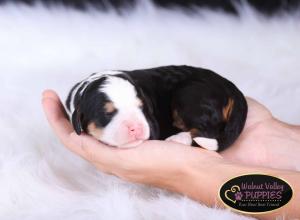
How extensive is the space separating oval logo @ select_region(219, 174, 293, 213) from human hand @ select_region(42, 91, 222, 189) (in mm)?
102

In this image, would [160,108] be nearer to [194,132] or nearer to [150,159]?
[194,132]

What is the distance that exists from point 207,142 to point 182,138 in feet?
0.25

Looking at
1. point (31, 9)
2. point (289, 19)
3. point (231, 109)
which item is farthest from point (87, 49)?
point (231, 109)

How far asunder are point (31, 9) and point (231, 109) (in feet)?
4.84

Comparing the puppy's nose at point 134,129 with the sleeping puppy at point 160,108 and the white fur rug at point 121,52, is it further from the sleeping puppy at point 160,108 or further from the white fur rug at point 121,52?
the white fur rug at point 121,52

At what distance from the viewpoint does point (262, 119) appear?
2.29 metres

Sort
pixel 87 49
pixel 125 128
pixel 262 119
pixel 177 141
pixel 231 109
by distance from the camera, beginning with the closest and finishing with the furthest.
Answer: pixel 125 128, pixel 177 141, pixel 231 109, pixel 262 119, pixel 87 49

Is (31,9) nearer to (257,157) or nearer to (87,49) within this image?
(87,49)

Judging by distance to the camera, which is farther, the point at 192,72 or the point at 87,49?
the point at 87,49

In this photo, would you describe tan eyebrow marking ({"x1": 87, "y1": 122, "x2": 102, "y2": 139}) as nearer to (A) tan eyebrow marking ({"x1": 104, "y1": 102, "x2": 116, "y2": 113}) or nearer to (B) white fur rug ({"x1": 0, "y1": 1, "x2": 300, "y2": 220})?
(A) tan eyebrow marking ({"x1": 104, "y1": 102, "x2": 116, "y2": 113})

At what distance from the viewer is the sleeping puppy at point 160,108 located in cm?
188

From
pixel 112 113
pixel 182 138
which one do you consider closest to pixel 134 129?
pixel 112 113

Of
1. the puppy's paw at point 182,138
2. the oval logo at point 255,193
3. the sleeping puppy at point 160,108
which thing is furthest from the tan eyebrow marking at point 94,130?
the oval logo at point 255,193

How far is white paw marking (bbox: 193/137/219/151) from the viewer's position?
1.99 meters
